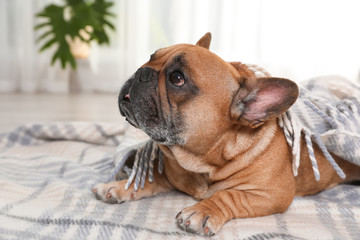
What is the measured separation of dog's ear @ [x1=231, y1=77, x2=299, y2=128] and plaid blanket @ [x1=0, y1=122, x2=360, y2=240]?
26cm

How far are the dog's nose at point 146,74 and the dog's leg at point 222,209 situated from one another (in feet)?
1.09

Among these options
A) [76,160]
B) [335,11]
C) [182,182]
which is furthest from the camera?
[335,11]

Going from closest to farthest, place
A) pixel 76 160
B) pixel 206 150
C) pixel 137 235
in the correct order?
pixel 137 235, pixel 206 150, pixel 76 160

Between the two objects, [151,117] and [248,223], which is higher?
[151,117]

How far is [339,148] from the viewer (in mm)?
1270

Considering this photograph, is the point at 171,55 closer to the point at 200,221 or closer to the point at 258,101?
the point at 258,101

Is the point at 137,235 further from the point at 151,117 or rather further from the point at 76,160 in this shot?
the point at 76,160

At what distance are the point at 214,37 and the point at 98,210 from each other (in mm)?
3099

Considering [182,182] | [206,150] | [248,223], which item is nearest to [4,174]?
[182,182]

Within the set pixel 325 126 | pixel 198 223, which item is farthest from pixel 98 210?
pixel 325 126

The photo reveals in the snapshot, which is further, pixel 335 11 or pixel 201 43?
pixel 335 11

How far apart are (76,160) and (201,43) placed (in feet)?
2.24

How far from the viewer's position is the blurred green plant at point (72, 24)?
3.68 meters

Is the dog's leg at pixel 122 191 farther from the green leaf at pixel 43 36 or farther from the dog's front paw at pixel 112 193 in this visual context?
the green leaf at pixel 43 36
